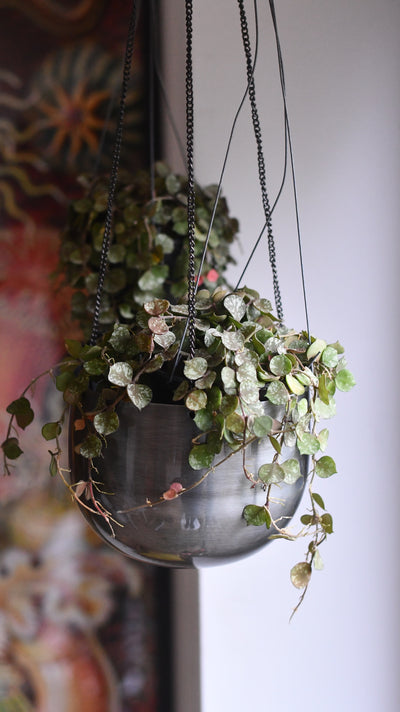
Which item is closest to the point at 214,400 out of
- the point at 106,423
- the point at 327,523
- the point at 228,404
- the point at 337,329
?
the point at 228,404

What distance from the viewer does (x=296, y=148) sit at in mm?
1271

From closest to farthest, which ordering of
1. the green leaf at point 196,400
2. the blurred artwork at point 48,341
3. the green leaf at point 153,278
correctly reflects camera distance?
1. the green leaf at point 196,400
2. the green leaf at point 153,278
3. the blurred artwork at point 48,341

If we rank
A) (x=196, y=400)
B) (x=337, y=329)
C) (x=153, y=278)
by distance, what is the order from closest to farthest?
(x=196, y=400) < (x=153, y=278) < (x=337, y=329)

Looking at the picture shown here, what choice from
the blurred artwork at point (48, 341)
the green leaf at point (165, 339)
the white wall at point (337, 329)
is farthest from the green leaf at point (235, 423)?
the blurred artwork at point (48, 341)

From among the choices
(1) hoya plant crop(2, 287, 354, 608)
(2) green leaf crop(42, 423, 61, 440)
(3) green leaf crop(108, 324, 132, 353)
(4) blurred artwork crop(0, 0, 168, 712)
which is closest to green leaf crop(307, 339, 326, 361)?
(1) hoya plant crop(2, 287, 354, 608)

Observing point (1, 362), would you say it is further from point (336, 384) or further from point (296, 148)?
point (336, 384)

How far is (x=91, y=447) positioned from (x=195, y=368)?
0.49ft

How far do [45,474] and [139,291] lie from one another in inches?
24.0

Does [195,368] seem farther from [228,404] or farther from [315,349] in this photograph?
[315,349]

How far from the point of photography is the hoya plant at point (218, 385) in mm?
601

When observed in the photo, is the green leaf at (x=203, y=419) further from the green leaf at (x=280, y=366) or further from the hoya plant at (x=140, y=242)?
the hoya plant at (x=140, y=242)

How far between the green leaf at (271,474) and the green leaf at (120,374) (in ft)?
0.56

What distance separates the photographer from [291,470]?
0.64 meters

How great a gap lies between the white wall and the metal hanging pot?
667 mm
